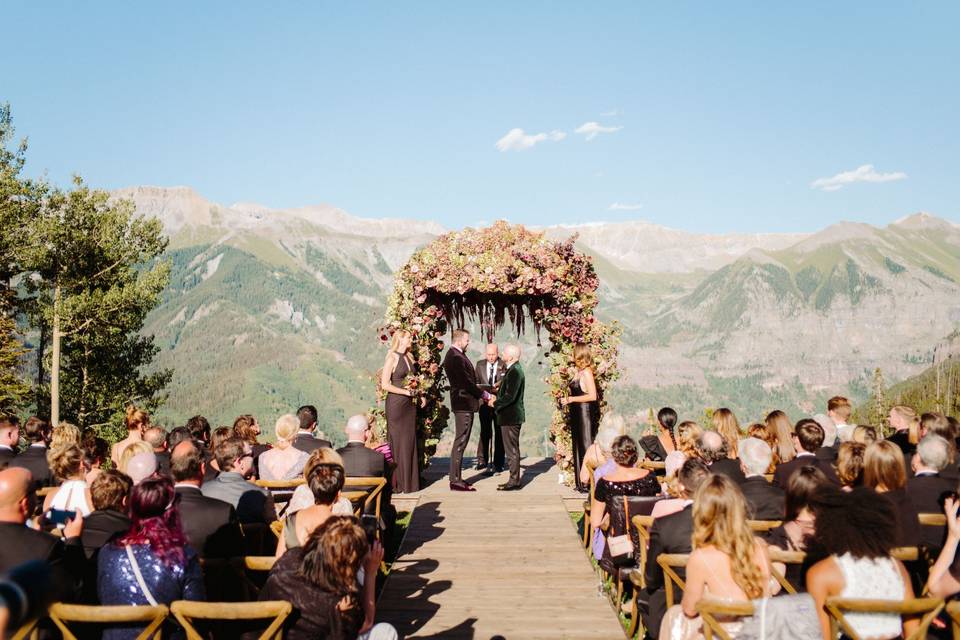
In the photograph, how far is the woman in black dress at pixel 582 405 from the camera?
953 centimetres

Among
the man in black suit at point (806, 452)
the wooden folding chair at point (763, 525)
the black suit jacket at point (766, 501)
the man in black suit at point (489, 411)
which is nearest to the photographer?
the wooden folding chair at point (763, 525)

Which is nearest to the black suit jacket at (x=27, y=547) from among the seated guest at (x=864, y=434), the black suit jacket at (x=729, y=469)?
the black suit jacket at (x=729, y=469)

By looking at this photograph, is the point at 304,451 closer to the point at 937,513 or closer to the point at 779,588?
the point at 779,588

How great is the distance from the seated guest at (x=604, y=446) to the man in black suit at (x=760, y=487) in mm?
1059

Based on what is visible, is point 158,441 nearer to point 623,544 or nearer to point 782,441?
point 623,544

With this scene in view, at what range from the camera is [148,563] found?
3.83 meters

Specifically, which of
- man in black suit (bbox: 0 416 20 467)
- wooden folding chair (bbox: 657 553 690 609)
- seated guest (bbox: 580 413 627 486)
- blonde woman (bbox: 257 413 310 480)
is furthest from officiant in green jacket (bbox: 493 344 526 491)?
wooden folding chair (bbox: 657 553 690 609)

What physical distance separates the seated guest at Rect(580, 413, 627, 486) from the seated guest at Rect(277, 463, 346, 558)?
2.44 metres

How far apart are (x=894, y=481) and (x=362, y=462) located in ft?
14.7

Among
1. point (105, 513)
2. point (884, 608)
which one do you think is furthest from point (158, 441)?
point (884, 608)

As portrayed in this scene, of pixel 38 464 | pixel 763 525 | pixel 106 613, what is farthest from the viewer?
pixel 38 464

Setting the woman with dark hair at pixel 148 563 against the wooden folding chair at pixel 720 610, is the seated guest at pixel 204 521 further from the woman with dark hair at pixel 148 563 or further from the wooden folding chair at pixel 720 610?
the wooden folding chair at pixel 720 610

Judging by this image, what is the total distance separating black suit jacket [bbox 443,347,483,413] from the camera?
10.4m

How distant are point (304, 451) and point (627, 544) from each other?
10.7 ft
